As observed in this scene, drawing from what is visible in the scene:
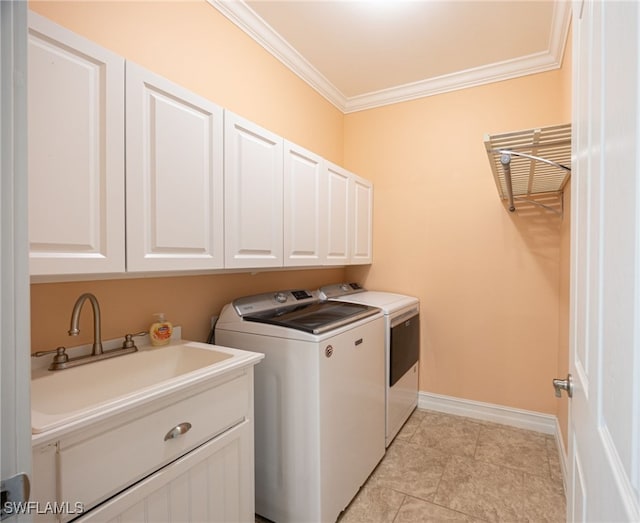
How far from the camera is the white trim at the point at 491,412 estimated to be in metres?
2.52

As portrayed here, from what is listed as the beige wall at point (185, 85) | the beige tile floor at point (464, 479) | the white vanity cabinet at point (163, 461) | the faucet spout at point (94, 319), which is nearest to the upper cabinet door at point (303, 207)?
the beige wall at point (185, 85)

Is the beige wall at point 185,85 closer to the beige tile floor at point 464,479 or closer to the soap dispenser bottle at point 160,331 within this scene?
the soap dispenser bottle at point 160,331

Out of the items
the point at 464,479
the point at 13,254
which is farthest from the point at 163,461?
the point at 464,479

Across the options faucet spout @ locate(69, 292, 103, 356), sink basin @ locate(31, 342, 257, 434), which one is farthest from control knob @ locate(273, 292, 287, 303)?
faucet spout @ locate(69, 292, 103, 356)

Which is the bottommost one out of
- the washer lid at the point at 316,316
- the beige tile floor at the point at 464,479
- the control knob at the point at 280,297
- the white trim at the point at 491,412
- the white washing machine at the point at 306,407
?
the beige tile floor at the point at 464,479

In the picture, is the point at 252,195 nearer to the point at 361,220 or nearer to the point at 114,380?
the point at 114,380

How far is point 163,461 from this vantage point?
108 cm

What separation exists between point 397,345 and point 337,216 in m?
1.00

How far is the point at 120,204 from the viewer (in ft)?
3.69

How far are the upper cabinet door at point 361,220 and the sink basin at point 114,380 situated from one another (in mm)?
1507

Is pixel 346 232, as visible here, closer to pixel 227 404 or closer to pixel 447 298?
pixel 447 298

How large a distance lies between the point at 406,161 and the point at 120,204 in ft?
8.02

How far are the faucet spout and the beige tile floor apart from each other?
4.69ft

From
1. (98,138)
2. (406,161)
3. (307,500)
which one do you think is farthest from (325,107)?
(307,500)
